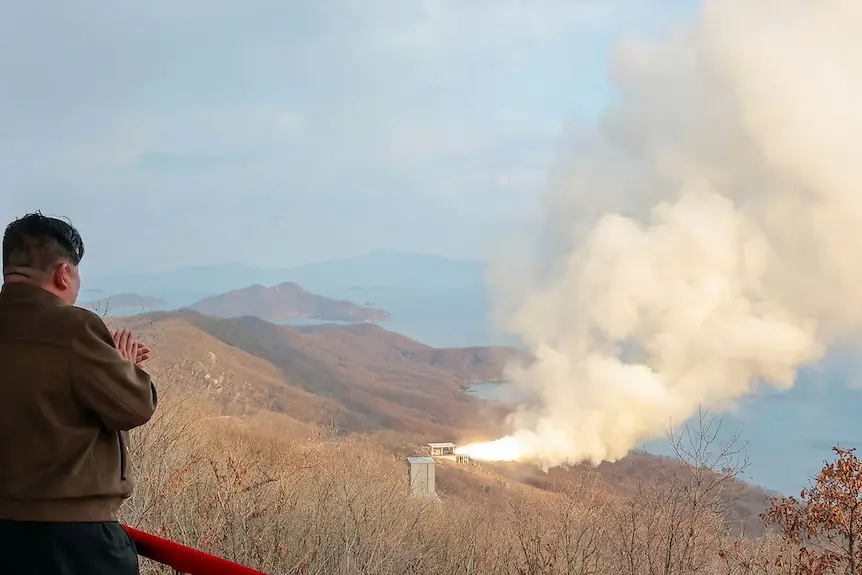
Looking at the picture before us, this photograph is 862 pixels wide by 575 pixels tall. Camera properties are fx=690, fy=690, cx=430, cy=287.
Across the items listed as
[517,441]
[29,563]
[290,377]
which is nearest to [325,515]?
[29,563]

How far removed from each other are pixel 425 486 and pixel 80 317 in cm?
1907

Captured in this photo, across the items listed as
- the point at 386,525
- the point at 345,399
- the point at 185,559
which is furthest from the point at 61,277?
the point at 345,399

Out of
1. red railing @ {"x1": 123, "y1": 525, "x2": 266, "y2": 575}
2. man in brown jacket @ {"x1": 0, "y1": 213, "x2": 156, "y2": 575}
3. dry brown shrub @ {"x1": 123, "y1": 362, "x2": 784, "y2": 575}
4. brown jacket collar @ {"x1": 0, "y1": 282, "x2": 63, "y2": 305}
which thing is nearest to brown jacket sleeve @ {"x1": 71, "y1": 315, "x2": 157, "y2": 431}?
man in brown jacket @ {"x1": 0, "y1": 213, "x2": 156, "y2": 575}

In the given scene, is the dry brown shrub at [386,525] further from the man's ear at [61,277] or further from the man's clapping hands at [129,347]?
the man's ear at [61,277]

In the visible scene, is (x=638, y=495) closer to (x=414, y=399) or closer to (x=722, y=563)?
(x=722, y=563)

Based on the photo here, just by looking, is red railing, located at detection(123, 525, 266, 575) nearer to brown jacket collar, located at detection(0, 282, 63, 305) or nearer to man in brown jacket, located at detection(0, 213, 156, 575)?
man in brown jacket, located at detection(0, 213, 156, 575)

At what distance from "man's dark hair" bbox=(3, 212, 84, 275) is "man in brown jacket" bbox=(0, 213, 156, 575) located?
8 cm

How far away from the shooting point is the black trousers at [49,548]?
2.14 m

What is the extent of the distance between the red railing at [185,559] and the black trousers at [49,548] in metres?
0.23

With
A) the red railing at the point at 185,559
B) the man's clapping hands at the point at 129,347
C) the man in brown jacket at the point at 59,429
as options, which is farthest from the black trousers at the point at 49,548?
the man's clapping hands at the point at 129,347

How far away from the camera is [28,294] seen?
7.30 feet

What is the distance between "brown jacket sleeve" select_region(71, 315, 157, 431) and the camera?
2100 millimetres

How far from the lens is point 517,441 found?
4875cm

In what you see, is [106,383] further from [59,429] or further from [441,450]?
[441,450]
